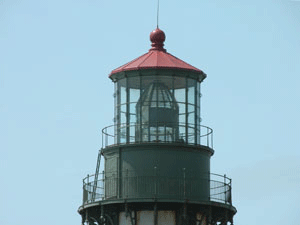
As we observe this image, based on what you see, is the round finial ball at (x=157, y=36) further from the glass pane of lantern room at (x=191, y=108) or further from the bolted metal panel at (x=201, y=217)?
the bolted metal panel at (x=201, y=217)

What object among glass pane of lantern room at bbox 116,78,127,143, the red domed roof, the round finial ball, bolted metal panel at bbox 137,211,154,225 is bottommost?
bolted metal panel at bbox 137,211,154,225

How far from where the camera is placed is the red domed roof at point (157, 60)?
6297 cm

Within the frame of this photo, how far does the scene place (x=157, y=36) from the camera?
6431cm

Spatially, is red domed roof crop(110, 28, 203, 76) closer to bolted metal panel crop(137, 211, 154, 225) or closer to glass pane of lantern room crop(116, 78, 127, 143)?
glass pane of lantern room crop(116, 78, 127, 143)

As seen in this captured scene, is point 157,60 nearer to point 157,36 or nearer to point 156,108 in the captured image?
point 157,36

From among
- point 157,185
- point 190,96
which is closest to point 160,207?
point 157,185

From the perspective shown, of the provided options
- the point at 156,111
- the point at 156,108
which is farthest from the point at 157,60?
the point at 156,111

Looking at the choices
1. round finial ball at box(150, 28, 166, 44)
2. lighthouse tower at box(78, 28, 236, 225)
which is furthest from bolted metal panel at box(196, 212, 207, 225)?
round finial ball at box(150, 28, 166, 44)

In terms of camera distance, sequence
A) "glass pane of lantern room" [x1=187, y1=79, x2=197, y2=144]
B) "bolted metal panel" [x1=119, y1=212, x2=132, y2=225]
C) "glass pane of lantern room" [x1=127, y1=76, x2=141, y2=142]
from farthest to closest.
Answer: "glass pane of lantern room" [x1=187, y1=79, x2=197, y2=144]
"glass pane of lantern room" [x1=127, y1=76, x2=141, y2=142]
"bolted metal panel" [x1=119, y1=212, x2=132, y2=225]

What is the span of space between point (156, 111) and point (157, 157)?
6.62 ft

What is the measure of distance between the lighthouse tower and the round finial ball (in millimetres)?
630

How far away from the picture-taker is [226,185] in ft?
205

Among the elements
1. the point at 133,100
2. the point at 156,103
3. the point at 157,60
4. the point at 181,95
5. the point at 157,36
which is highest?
the point at 157,36

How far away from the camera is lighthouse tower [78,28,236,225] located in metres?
61.2
